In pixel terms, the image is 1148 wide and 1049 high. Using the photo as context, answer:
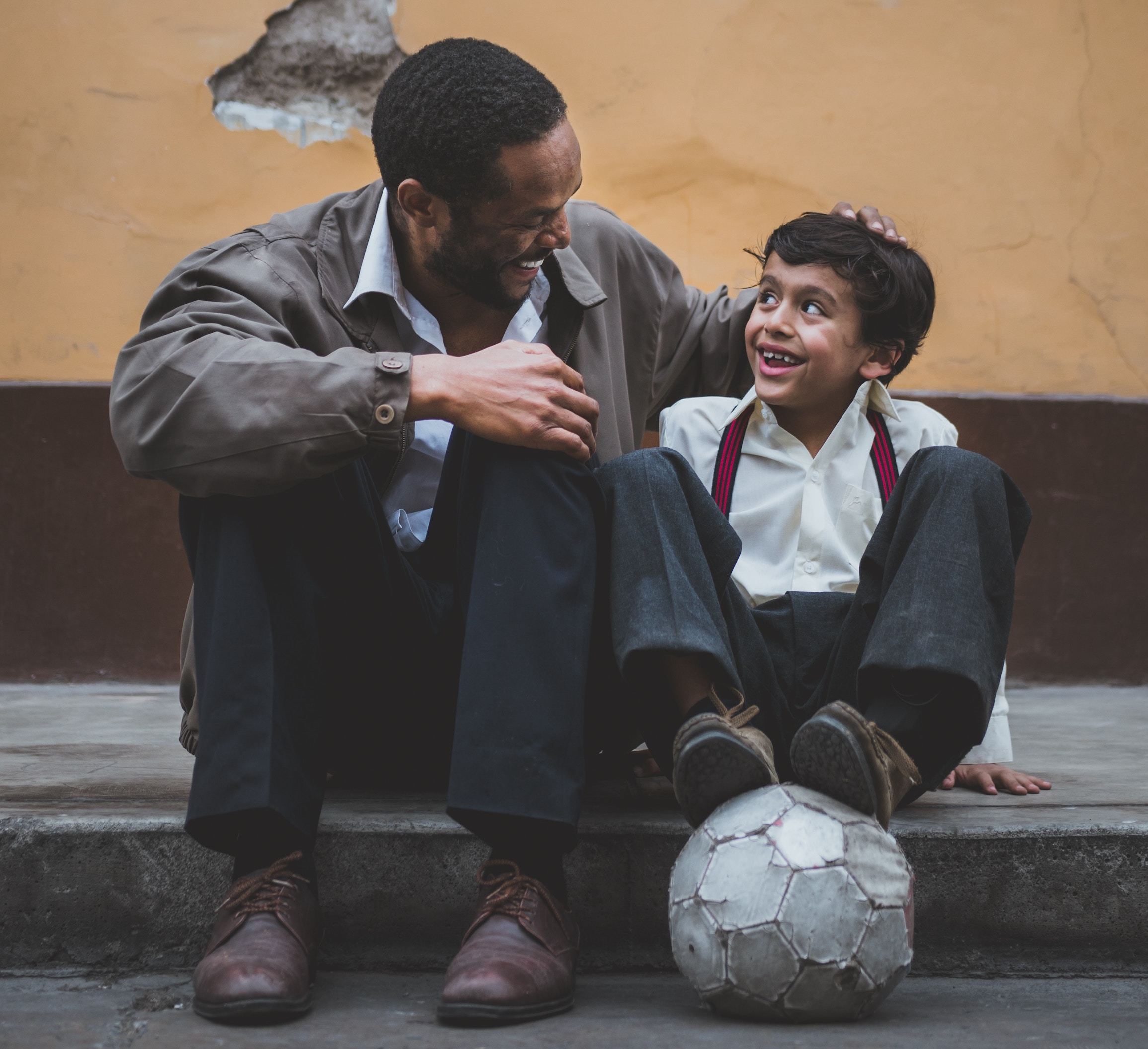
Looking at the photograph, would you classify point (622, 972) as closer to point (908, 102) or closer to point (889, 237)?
point (889, 237)

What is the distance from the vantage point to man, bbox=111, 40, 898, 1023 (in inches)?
62.0

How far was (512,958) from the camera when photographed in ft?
5.00

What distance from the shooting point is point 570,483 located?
170 centimetres

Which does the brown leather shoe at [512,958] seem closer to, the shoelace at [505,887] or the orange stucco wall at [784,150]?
the shoelace at [505,887]

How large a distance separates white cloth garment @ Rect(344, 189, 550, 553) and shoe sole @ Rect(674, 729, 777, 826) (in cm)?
67

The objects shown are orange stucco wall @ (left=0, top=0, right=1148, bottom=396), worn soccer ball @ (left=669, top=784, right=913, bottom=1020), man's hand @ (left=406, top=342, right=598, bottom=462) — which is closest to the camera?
worn soccer ball @ (left=669, top=784, right=913, bottom=1020)

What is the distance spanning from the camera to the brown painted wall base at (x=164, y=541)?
3.37 metres

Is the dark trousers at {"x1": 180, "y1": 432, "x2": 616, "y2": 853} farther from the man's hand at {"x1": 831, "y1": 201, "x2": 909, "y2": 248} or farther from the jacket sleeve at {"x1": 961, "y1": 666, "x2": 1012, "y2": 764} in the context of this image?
the man's hand at {"x1": 831, "y1": 201, "x2": 909, "y2": 248}

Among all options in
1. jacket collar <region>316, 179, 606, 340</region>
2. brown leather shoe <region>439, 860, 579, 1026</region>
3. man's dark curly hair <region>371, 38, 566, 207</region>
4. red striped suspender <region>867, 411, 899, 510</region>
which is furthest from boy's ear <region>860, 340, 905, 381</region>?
brown leather shoe <region>439, 860, 579, 1026</region>

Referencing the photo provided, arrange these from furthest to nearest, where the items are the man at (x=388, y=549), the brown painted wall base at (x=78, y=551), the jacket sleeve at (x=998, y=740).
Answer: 1. the brown painted wall base at (x=78, y=551)
2. the jacket sleeve at (x=998, y=740)
3. the man at (x=388, y=549)

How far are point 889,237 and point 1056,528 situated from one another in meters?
1.45

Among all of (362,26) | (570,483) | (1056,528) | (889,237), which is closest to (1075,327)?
(1056,528)

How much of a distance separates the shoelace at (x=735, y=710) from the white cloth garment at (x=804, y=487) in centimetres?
38

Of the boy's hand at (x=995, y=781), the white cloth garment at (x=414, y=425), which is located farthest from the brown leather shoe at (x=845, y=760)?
the white cloth garment at (x=414, y=425)
